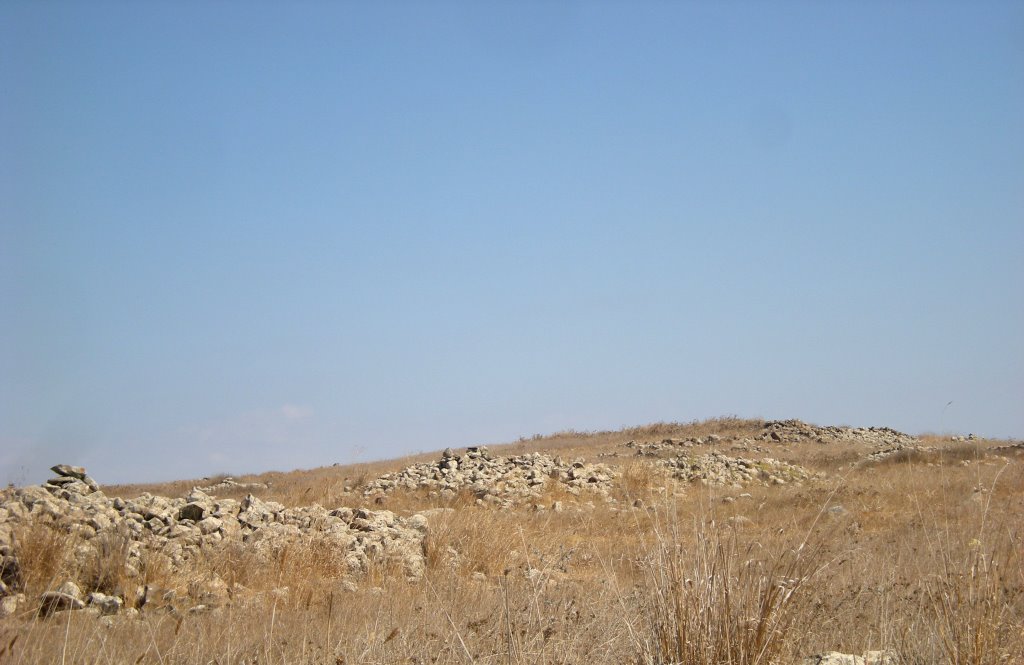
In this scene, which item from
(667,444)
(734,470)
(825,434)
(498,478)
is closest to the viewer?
(498,478)

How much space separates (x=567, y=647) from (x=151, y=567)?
4.16m

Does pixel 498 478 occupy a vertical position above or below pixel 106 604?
above

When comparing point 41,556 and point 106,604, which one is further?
point 41,556

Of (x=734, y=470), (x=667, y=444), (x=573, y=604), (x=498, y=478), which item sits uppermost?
(x=667, y=444)

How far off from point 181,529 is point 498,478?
9660 mm

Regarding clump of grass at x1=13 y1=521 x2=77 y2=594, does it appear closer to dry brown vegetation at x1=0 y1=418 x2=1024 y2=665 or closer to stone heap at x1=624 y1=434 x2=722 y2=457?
dry brown vegetation at x1=0 y1=418 x2=1024 y2=665

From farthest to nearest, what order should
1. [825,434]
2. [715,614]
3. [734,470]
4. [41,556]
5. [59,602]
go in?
[825,434] < [734,470] < [41,556] < [59,602] < [715,614]

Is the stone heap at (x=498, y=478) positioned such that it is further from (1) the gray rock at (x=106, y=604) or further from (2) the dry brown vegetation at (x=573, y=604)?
(1) the gray rock at (x=106, y=604)

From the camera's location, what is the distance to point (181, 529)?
25.7 ft

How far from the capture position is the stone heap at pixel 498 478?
1545 cm

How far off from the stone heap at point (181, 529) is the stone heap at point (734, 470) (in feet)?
31.4

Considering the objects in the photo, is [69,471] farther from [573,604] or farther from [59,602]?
[573,604]

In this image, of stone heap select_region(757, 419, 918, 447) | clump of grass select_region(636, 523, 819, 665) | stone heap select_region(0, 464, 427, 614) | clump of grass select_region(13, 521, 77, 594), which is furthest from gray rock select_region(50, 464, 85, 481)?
stone heap select_region(757, 419, 918, 447)

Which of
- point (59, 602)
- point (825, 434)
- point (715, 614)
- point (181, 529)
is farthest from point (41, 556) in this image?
point (825, 434)
